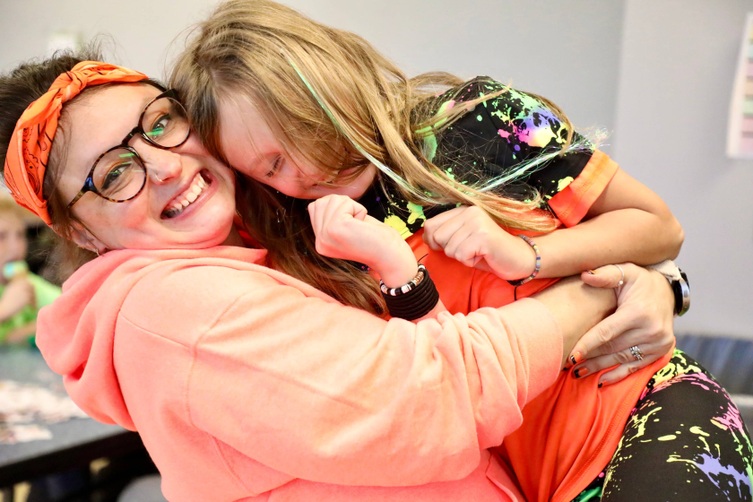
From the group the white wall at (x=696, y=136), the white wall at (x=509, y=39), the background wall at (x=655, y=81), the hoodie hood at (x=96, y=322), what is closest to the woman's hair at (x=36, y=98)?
the hoodie hood at (x=96, y=322)

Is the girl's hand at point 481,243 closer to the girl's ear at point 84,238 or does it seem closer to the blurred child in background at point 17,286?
the girl's ear at point 84,238

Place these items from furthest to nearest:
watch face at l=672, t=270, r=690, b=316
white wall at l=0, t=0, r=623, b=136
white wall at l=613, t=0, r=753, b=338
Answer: white wall at l=0, t=0, r=623, b=136 < white wall at l=613, t=0, r=753, b=338 < watch face at l=672, t=270, r=690, b=316

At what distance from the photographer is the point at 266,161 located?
1163mm

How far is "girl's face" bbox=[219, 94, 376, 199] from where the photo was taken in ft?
3.72

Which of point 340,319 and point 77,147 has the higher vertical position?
point 77,147

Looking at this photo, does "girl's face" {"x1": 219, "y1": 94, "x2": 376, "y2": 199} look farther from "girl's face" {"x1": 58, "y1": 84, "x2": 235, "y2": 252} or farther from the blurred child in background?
the blurred child in background

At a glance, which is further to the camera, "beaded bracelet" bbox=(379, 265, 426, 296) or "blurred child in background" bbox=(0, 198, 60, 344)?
"blurred child in background" bbox=(0, 198, 60, 344)

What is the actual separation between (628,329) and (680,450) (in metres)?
0.21

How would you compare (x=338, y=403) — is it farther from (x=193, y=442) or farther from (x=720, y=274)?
(x=720, y=274)

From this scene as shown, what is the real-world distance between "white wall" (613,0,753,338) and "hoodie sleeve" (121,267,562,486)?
1.57 m

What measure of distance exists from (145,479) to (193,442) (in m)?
1.45

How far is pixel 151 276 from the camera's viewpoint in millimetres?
999

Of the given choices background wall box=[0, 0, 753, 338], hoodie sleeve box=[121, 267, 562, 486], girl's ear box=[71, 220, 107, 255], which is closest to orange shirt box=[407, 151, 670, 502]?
hoodie sleeve box=[121, 267, 562, 486]

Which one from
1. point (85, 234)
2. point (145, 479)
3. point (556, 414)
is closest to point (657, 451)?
point (556, 414)
